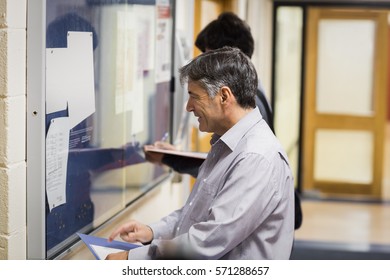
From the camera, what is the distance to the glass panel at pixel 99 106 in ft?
6.37

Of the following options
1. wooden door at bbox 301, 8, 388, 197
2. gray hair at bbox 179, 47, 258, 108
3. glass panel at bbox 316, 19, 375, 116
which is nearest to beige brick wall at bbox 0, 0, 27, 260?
gray hair at bbox 179, 47, 258, 108

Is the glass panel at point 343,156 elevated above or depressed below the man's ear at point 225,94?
below

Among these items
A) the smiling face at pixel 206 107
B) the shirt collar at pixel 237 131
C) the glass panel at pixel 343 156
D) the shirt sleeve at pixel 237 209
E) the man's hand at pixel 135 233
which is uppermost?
the smiling face at pixel 206 107

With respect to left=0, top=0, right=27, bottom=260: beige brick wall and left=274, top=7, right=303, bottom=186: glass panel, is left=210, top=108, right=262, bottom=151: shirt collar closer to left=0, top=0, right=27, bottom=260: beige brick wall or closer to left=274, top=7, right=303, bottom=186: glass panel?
left=0, top=0, right=27, bottom=260: beige brick wall

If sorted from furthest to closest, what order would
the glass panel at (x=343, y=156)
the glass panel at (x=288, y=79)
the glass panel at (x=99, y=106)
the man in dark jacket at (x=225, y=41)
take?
the glass panel at (x=343, y=156)
the glass panel at (x=288, y=79)
the man in dark jacket at (x=225, y=41)
the glass panel at (x=99, y=106)

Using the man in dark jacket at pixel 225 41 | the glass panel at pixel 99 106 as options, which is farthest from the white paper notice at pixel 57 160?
the man in dark jacket at pixel 225 41

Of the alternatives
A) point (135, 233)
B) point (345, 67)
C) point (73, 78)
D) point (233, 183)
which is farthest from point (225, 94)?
point (345, 67)

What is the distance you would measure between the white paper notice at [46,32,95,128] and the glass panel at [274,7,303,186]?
13.9ft

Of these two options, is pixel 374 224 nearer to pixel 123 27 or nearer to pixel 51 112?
pixel 123 27

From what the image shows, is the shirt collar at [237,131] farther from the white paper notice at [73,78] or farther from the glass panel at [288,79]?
the glass panel at [288,79]

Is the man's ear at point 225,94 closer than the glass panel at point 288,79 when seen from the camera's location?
Yes

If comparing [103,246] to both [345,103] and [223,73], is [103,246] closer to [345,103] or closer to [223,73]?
[223,73]

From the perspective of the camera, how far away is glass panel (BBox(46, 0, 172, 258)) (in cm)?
194
